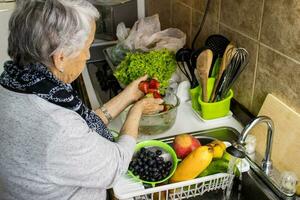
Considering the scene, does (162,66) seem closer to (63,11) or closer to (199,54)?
(199,54)

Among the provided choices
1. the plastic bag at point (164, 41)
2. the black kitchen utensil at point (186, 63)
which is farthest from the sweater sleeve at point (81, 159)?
the plastic bag at point (164, 41)

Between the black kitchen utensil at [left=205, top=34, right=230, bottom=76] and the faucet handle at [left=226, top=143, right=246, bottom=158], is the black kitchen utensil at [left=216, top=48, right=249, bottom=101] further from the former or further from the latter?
the faucet handle at [left=226, top=143, right=246, bottom=158]

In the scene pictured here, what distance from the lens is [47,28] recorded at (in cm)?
78

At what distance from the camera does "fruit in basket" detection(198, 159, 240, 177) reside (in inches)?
38.9

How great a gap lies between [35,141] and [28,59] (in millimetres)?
197

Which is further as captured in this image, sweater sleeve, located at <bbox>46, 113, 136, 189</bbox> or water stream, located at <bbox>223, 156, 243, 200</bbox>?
water stream, located at <bbox>223, 156, 243, 200</bbox>

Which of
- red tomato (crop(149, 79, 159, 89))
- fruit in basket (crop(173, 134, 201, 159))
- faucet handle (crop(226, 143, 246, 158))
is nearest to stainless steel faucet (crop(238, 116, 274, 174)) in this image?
faucet handle (crop(226, 143, 246, 158))

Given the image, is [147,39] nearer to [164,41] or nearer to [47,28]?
[164,41]

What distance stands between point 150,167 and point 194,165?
4.8 inches

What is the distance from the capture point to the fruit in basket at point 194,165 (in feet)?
3.15

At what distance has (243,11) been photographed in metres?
1.14

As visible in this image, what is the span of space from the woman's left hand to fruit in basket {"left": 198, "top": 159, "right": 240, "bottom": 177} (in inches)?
15.9

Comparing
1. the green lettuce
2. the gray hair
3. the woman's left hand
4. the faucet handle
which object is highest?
the gray hair

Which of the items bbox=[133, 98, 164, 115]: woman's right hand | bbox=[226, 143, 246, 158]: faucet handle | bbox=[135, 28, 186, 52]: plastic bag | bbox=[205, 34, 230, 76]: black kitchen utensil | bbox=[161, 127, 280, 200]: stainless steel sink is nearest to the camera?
bbox=[226, 143, 246, 158]: faucet handle
